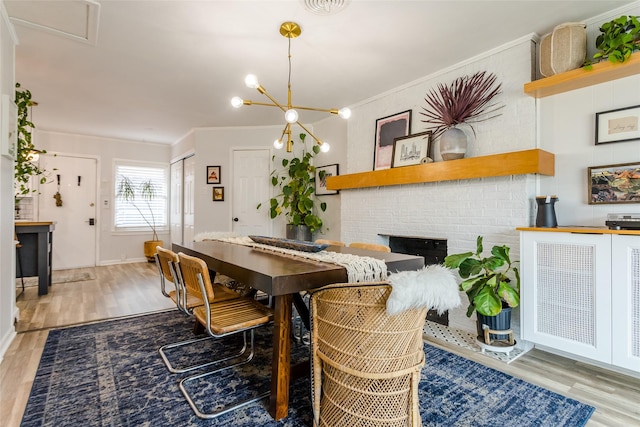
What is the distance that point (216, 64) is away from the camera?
3111mm

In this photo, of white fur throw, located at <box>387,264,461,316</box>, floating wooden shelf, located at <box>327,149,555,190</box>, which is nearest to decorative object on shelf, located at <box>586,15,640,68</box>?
floating wooden shelf, located at <box>327,149,555,190</box>

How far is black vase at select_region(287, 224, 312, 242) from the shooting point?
488cm

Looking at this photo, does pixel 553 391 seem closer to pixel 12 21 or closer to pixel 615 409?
pixel 615 409

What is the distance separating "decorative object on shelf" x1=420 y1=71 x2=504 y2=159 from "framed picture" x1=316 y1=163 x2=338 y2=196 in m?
1.77

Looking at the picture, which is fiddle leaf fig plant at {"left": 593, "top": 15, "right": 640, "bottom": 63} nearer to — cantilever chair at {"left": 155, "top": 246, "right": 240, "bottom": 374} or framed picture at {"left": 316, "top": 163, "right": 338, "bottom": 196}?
cantilever chair at {"left": 155, "top": 246, "right": 240, "bottom": 374}

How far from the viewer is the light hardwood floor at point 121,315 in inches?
69.5

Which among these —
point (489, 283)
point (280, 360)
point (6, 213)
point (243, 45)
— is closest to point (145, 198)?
point (6, 213)

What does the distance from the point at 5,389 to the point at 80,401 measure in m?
0.52

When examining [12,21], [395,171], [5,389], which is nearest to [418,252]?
[395,171]

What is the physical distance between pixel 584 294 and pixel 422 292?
160 cm

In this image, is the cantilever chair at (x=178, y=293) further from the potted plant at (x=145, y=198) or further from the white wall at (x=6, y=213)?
the potted plant at (x=145, y=198)

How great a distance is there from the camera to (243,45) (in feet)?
8.98

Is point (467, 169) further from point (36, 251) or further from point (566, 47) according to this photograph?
point (36, 251)

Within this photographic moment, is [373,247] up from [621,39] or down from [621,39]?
down
